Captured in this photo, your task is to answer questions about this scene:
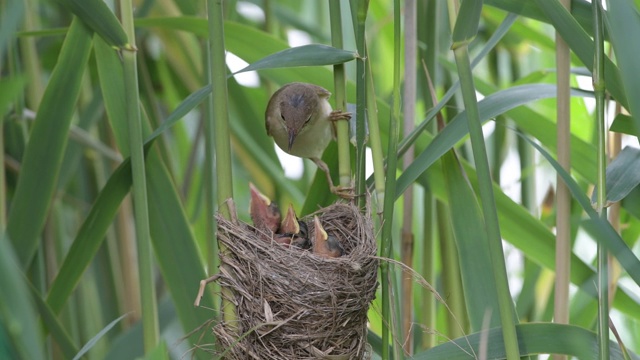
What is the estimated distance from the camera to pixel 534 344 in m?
1.32

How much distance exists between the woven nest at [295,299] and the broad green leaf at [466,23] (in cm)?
39

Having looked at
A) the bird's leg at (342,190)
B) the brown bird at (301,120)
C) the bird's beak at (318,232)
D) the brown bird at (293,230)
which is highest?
the brown bird at (301,120)

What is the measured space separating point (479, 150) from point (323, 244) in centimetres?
50

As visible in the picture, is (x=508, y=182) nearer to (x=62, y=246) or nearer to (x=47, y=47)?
(x=62, y=246)

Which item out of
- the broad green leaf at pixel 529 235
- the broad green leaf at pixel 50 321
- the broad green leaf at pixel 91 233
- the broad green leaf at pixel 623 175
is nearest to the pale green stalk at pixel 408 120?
the broad green leaf at pixel 529 235

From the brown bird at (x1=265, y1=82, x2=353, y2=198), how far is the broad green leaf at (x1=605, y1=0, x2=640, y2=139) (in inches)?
39.0

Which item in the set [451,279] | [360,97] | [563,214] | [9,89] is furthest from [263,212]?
[9,89]

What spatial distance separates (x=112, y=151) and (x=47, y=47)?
510mm

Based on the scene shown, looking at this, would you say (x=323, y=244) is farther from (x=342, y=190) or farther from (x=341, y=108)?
(x=341, y=108)

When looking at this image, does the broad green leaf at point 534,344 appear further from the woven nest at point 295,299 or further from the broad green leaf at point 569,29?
the broad green leaf at point 569,29

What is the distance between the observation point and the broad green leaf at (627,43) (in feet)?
2.96

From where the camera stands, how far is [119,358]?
1.52 m

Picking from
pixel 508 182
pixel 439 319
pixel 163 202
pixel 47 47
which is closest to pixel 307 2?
pixel 47 47

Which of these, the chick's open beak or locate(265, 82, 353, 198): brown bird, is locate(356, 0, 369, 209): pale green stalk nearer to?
locate(265, 82, 353, 198): brown bird
